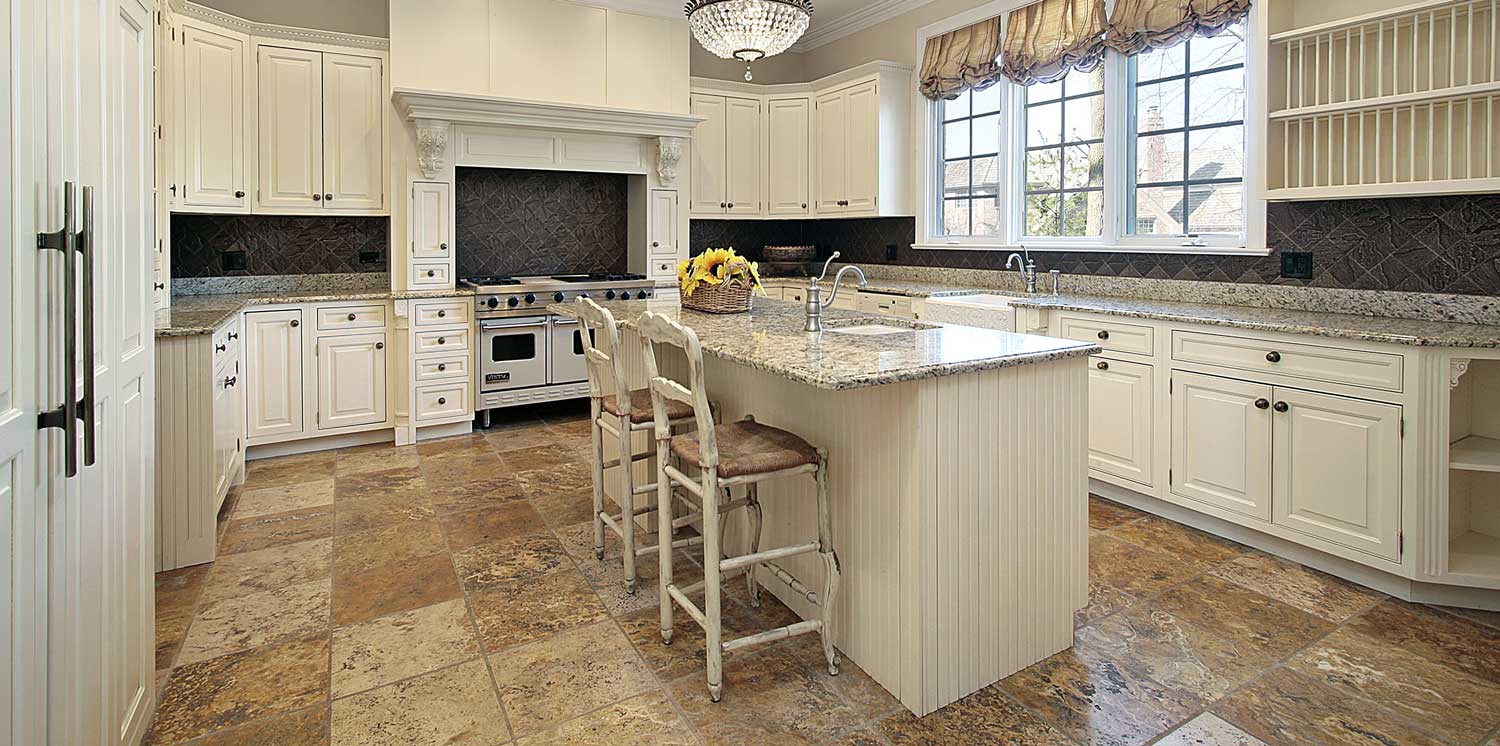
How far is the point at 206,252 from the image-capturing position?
5000 millimetres

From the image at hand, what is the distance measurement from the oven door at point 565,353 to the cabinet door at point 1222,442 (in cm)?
348

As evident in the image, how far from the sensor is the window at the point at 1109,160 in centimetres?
399

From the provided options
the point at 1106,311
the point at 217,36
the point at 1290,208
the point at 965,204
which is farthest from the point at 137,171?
the point at 965,204

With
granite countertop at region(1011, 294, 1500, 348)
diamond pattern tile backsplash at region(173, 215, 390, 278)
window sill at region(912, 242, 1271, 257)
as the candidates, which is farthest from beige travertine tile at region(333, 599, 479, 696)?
window sill at region(912, 242, 1271, 257)

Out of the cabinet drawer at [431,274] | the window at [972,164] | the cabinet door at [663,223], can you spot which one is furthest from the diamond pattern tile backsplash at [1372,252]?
the cabinet drawer at [431,274]

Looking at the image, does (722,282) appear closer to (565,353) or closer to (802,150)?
(565,353)

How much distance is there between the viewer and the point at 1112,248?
4.50 m

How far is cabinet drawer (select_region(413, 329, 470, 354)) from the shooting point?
5.13m

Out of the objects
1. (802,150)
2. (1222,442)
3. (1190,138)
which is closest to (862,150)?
(802,150)

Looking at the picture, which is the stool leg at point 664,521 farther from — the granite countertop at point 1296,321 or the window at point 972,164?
the window at point 972,164

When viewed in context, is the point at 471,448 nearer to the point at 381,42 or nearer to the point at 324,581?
the point at 324,581

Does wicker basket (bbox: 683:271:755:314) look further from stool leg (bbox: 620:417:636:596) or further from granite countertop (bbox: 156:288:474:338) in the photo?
granite countertop (bbox: 156:288:474:338)

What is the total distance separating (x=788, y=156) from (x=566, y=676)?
481 cm

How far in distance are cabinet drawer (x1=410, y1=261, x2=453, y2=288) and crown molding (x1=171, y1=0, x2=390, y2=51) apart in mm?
1266
